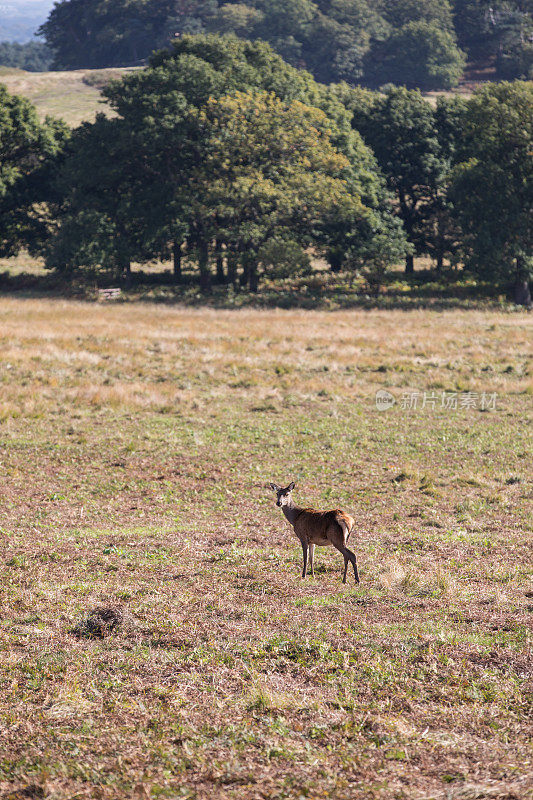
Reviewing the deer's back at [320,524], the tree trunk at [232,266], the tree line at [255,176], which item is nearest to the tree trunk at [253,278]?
the tree line at [255,176]

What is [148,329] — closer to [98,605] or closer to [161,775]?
[98,605]

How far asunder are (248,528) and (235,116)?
48.5 metres

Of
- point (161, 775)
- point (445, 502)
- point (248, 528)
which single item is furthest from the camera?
point (445, 502)

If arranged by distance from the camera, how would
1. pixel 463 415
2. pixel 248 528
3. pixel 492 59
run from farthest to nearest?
pixel 492 59 < pixel 463 415 < pixel 248 528

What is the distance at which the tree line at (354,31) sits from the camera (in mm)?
141125

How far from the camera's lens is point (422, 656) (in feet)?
27.3

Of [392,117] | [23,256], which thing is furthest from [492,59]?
[23,256]

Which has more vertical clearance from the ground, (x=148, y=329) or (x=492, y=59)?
(x=492, y=59)

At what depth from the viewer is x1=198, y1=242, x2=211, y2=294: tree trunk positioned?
58406 millimetres

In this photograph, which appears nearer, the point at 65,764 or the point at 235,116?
the point at 65,764

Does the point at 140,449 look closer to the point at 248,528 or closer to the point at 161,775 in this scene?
the point at 248,528

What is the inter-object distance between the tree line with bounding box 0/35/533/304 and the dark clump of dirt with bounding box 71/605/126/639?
48070 mm

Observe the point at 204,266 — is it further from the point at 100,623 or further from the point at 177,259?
the point at 100,623

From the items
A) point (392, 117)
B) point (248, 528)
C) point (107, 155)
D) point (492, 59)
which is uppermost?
point (492, 59)
